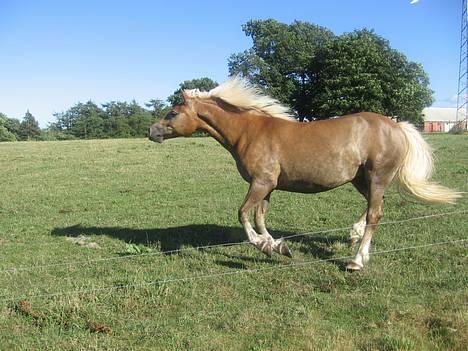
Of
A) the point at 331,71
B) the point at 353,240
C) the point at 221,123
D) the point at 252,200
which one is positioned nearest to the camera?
the point at 252,200

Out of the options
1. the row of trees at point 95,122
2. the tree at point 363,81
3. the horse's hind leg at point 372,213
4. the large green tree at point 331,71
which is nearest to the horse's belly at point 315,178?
the horse's hind leg at point 372,213

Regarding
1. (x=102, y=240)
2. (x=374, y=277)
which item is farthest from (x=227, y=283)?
(x=102, y=240)

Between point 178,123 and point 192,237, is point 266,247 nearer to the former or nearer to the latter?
point 178,123

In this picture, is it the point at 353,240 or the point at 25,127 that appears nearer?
the point at 353,240

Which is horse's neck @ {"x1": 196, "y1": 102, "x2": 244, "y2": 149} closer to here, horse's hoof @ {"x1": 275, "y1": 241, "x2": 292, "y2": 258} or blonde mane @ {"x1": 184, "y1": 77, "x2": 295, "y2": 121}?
blonde mane @ {"x1": 184, "y1": 77, "x2": 295, "y2": 121}

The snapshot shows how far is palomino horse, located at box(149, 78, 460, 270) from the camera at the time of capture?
730 cm

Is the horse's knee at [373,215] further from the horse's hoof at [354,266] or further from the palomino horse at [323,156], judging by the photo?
the horse's hoof at [354,266]

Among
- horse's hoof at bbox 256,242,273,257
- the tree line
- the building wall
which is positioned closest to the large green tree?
the tree line

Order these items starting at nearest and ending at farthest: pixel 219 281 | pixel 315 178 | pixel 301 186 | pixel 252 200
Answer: pixel 219 281
pixel 252 200
pixel 315 178
pixel 301 186

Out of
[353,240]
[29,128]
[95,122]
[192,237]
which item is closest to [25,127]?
[29,128]

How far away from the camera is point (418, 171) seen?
24.9 ft

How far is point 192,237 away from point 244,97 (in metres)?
2.95

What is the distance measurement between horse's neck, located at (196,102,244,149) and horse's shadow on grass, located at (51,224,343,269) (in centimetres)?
185

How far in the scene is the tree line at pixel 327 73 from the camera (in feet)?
194
